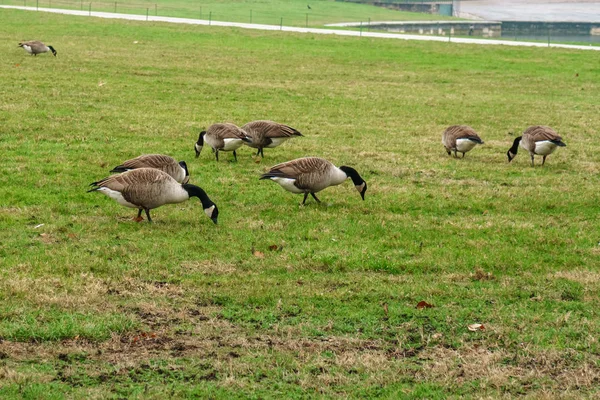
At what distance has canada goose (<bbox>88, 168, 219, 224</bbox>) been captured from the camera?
11.4 m

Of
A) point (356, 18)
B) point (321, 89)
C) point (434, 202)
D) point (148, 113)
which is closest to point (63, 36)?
point (321, 89)

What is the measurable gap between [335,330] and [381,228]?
401 centimetres

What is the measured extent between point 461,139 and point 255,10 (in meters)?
79.8

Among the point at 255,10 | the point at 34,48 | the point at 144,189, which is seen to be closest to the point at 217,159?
the point at 144,189

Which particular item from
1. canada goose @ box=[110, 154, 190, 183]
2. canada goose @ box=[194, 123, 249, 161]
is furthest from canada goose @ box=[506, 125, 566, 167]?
canada goose @ box=[110, 154, 190, 183]

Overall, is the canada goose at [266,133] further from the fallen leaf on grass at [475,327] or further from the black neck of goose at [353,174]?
the fallen leaf on grass at [475,327]

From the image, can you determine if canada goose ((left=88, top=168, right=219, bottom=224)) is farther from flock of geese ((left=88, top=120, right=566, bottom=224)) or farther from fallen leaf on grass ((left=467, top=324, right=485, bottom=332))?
fallen leaf on grass ((left=467, top=324, right=485, bottom=332))

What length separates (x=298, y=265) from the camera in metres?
10.2

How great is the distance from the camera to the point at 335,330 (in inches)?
324

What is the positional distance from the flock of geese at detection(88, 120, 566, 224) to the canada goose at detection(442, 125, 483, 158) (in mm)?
155

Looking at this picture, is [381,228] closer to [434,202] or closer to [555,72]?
[434,202]

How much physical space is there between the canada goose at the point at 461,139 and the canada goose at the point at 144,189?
292 inches

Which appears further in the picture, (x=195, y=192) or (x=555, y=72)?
(x=555, y=72)

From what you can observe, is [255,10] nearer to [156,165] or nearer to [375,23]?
[375,23]
